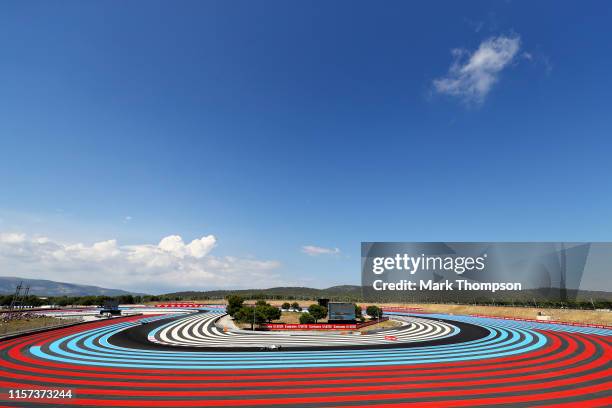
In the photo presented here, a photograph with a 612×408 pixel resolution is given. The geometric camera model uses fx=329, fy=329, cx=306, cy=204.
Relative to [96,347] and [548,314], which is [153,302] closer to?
[96,347]

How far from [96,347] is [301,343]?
19.7 meters

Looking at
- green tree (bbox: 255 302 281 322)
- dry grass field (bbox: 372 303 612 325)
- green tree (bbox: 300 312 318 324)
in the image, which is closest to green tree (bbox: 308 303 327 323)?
green tree (bbox: 300 312 318 324)

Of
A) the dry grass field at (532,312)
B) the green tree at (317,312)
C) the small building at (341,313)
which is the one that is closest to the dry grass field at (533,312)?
the dry grass field at (532,312)

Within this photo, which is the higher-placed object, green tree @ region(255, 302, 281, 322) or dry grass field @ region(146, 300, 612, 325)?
green tree @ region(255, 302, 281, 322)

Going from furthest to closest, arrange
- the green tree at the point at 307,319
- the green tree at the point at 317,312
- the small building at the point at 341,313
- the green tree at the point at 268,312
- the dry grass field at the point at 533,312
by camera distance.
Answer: the dry grass field at the point at 533,312 → the green tree at the point at 317,312 → the green tree at the point at 307,319 → the small building at the point at 341,313 → the green tree at the point at 268,312

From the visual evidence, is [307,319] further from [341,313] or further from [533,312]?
[533,312]

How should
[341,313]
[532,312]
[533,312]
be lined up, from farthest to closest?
[532,312], [533,312], [341,313]

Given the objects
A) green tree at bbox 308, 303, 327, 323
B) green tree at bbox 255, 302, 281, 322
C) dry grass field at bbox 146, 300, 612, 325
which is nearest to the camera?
green tree at bbox 255, 302, 281, 322

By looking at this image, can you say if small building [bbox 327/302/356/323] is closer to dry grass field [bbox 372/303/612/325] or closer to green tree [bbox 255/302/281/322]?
green tree [bbox 255/302/281/322]

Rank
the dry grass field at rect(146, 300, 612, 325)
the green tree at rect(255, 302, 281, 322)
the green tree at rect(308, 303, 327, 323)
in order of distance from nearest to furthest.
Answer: the green tree at rect(255, 302, 281, 322) → the green tree at rect(308, 303, 327, 323) → the dry grass field at rect(146, 300, 612, 325)

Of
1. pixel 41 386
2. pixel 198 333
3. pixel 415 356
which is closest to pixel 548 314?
pixel 415 356

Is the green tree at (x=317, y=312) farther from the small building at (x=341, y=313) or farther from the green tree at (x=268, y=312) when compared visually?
the green tree at (x=268, y=312)

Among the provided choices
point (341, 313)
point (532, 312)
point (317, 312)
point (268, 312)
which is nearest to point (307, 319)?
point (317, 312)

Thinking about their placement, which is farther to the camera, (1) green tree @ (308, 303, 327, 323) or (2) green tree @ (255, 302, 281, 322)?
(1) green tree @ (308, 303, 327, 323)
